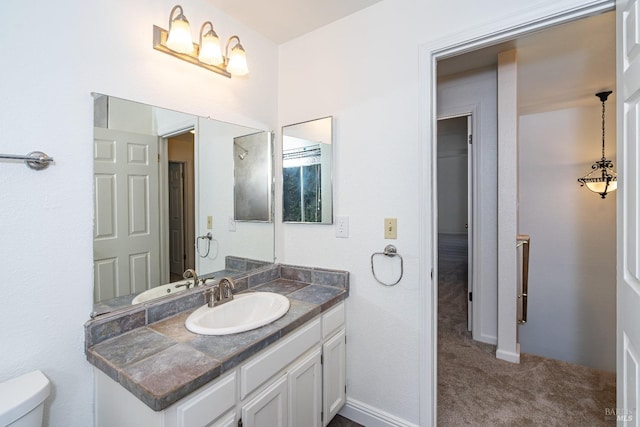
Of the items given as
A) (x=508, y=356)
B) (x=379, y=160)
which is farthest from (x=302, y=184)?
(x=508, y=356)

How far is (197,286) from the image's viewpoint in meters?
1.47

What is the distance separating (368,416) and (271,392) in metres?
0.83

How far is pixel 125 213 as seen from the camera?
122cm

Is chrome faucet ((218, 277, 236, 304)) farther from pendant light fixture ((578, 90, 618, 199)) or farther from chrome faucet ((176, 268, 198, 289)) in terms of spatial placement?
pendant light fixture ((578, 90, 618, 199))

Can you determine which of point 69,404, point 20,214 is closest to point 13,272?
point 20,214

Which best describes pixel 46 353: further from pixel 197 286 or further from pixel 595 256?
pixel 595 256

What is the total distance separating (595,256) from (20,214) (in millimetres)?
4551

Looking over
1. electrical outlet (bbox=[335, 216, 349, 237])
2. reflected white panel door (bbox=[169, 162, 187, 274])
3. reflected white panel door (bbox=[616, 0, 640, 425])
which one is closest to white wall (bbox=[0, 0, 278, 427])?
reflected white panel door (bbox=[169, 162, 187, 274])

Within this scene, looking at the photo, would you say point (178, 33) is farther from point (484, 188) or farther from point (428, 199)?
point (484, 188)

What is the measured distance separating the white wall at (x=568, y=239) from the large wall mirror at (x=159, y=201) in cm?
335

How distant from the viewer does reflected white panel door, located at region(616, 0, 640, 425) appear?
0.86 metres

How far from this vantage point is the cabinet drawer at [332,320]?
5.09ft

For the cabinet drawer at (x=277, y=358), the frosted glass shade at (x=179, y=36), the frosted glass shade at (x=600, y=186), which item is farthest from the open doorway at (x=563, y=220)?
the cabinet drawer at (x=277, y=358)

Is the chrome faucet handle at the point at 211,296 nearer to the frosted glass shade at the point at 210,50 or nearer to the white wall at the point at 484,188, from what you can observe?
the frosted glass shade at the point at 210,50
